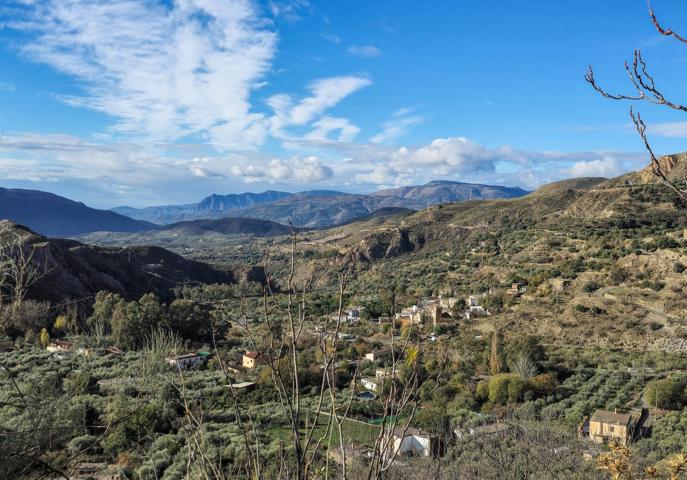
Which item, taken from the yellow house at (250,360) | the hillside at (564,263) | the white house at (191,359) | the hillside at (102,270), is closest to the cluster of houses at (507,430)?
the hillside at (564,263)

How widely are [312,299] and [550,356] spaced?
23.5m

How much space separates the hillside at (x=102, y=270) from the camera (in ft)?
129

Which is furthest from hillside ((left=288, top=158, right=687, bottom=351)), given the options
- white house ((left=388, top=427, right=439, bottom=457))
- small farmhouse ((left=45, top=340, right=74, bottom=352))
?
small farmhouse ((left=45, top=340, right=74, bottom=352))

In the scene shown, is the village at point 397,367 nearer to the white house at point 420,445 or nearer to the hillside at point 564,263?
the white house at point 420,445

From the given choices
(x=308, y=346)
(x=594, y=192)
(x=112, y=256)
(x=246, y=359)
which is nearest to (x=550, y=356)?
(x=308, y=346)

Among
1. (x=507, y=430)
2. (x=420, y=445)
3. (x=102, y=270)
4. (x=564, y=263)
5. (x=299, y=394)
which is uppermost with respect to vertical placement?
(x=299, y=394)

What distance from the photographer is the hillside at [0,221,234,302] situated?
3934 centimetres

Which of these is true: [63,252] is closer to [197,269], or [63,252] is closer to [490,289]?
[197,269]

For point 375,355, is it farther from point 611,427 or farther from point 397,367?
point 397,367

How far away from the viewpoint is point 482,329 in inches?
1164

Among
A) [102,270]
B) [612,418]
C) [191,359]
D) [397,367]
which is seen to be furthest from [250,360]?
[102,270]

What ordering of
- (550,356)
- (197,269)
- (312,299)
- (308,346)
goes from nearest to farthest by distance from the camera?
1. (550,356)
2. (308,346)
3. (312,299)
4. (197,269)

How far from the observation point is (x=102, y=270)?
5159cm

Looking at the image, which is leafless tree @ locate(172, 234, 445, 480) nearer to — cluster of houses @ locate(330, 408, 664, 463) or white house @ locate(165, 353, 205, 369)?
cluster of houses @ locate(330, 408, 664, 463)
